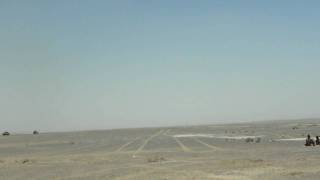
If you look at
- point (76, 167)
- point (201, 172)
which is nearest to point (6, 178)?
point (76, 167)

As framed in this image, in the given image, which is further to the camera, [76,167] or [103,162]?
[103,162]

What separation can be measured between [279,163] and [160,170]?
809 centimetres

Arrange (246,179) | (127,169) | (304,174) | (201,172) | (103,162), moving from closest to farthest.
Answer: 1. (246,179)
2. (304,174)
3. (201,172)
4. (127,169)
5. (103,162)

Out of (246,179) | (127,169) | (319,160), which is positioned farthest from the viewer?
(319,160)

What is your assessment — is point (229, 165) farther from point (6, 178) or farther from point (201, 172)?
point (6, 178)

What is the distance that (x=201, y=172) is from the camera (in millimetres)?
32094

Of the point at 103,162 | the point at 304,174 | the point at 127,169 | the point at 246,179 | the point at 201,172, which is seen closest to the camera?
the point at 246,179

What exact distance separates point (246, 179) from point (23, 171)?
15.4 meters

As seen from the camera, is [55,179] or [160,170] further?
[160,170]

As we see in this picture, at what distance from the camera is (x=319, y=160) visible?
3841 centimetres

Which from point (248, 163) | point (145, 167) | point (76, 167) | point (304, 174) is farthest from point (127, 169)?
point (304, 174)

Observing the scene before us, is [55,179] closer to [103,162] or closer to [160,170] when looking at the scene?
[160,170]

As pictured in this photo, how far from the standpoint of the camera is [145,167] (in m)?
36.2

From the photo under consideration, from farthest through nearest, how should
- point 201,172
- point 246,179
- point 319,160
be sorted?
1. point 319,160
2. point 201,172
3. point 246,179
